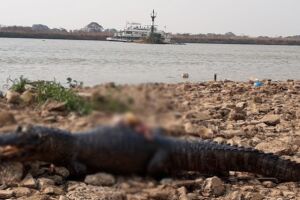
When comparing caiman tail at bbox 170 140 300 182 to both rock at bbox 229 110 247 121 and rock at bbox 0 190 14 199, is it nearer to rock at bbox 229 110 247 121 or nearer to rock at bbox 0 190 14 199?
rock at bbox 0 190 14 199

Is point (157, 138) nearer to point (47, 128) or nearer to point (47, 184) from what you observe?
point (47, 128)

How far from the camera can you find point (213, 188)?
5727 millimetres

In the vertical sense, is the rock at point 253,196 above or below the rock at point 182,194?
below

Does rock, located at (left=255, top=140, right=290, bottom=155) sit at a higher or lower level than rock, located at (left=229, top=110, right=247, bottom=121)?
lower

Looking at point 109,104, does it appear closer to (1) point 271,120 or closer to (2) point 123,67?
(2) point 123,67

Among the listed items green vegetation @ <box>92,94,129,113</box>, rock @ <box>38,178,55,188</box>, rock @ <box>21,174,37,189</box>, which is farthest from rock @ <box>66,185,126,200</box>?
green vegetation @ <box>92,94,129,113</box>

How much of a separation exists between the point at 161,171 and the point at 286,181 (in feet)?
15.1

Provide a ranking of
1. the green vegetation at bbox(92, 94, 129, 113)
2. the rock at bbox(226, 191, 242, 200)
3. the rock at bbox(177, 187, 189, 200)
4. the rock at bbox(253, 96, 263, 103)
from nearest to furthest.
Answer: the green vegetation at bbox(92, 94, 129, 113)
the rock at bbox(177, 187, 189, 200)
the rock at bbox(226, 191, 242, 200)
the rock at bbox(253, 96, 263, 103)

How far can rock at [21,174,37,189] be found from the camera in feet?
18.4

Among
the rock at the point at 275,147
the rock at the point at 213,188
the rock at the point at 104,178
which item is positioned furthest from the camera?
the rock at the point at 275,147

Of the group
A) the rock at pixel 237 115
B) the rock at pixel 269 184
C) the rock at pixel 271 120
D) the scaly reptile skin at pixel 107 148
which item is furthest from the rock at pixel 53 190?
the rock at pixel 271 120

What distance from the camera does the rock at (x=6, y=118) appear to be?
51.0 inches

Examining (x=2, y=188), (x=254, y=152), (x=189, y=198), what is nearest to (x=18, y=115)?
(x=254, y=152)

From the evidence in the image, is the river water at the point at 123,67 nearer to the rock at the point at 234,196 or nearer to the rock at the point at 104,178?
the rock at the point at 104,178
